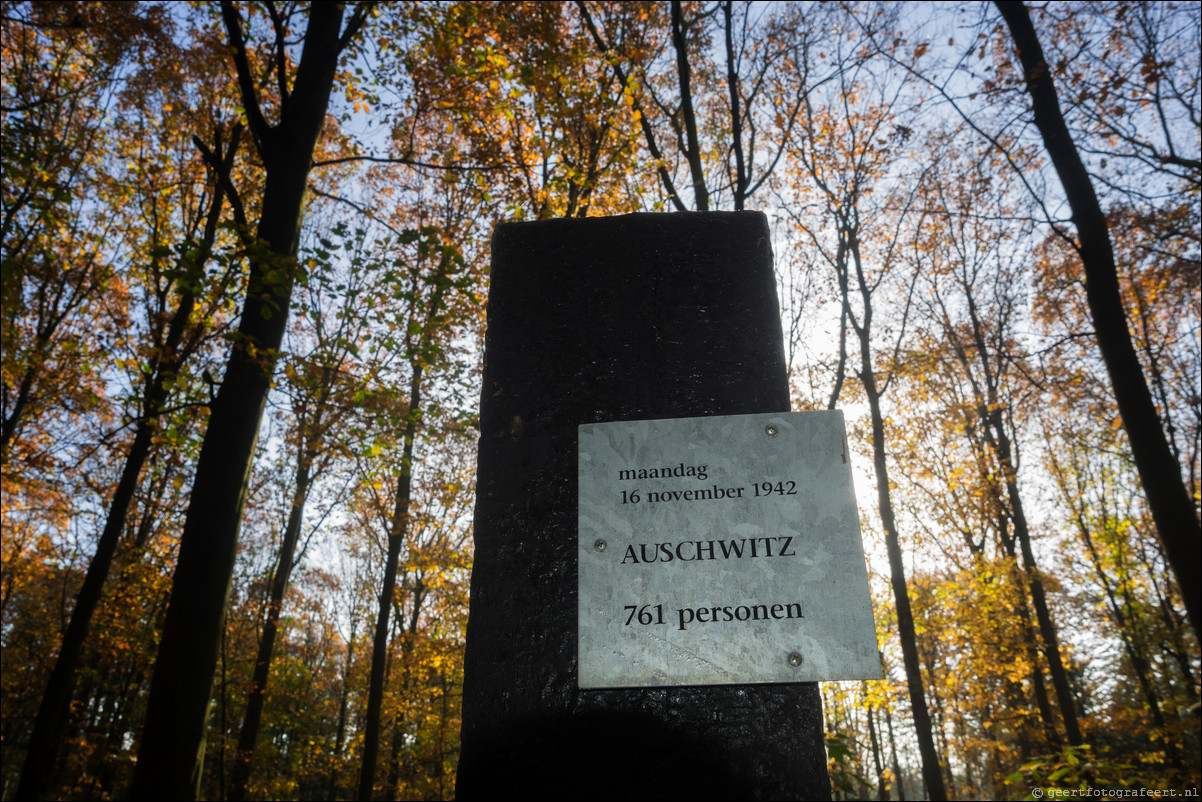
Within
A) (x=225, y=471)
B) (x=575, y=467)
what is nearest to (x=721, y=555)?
(x=575, y=467)

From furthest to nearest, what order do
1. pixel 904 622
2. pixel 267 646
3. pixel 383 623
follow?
pixel 267 646 → pixel 383 623 → pixel 904 622

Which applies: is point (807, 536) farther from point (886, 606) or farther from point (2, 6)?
point (886, 606)

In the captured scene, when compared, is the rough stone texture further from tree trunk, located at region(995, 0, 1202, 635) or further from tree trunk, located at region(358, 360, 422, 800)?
tree trunk, located at region(358, 360, 422, 800)

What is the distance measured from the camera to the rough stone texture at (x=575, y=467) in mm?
1200

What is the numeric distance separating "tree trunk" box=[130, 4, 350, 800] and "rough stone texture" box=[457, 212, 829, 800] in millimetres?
3495

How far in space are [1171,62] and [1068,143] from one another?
252 centimetres

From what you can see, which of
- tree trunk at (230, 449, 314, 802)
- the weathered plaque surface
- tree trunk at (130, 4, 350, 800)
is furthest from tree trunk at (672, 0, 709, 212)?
tree trunk at (230, 449, 314, 802)

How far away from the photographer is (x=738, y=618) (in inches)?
49.1

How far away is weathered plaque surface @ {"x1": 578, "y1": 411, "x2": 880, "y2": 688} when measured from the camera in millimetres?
1230

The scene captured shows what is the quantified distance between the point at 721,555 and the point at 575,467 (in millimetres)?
392

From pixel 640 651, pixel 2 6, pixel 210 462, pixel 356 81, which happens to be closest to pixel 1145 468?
pixel 640 651

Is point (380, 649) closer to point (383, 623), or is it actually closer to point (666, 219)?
point (383, 623)

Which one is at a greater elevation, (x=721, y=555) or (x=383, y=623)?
(x=383, y=623)

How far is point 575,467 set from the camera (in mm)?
1459
